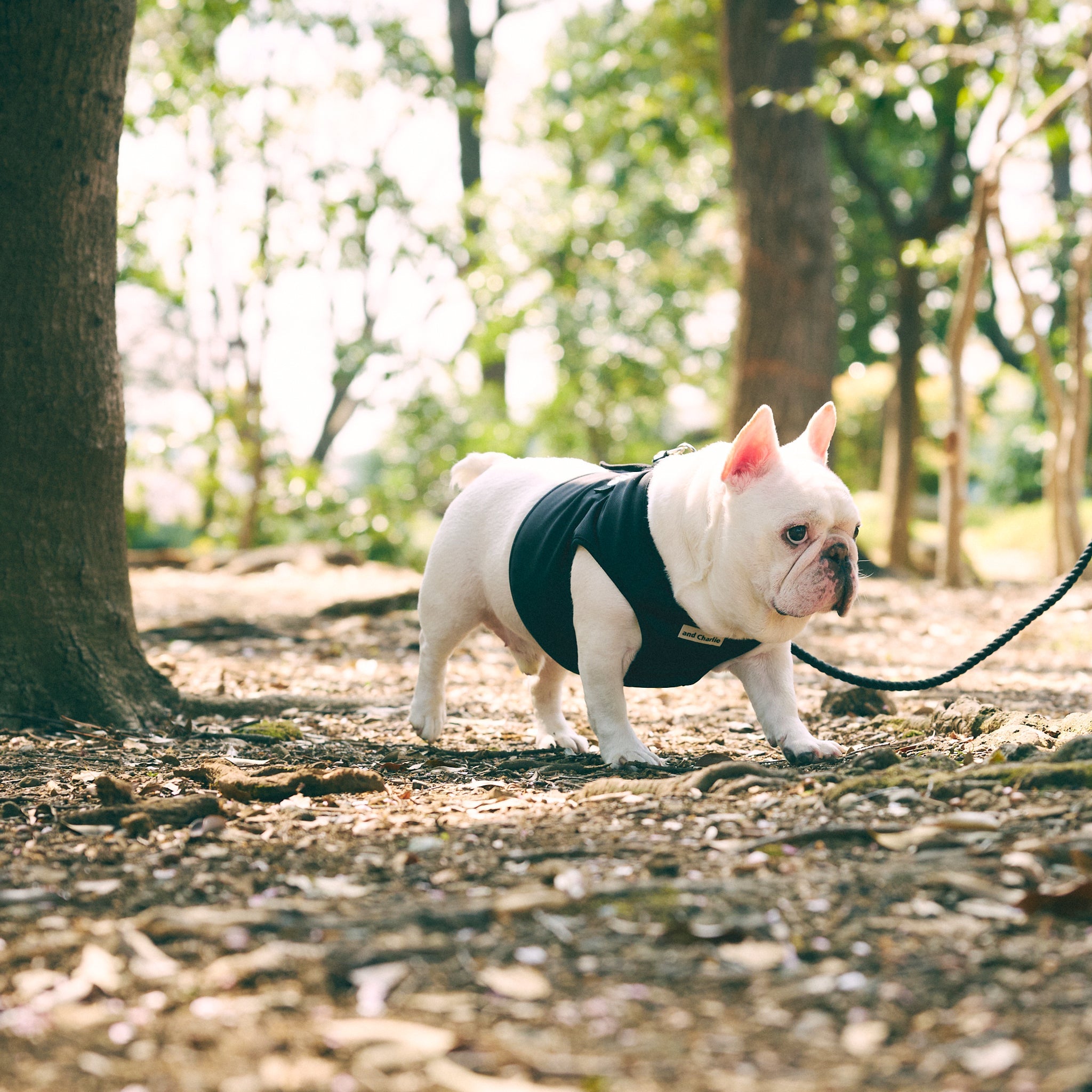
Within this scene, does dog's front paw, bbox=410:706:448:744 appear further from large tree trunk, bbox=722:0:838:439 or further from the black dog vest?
large tree trunk, bbox=722:0:838:439

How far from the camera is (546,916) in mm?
2299

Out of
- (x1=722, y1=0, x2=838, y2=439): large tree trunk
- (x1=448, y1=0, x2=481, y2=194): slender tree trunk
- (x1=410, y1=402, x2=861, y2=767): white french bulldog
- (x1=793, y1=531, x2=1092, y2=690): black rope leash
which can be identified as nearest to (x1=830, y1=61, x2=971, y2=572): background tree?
(x1=722, y1=0, x2=838, y2=439): large tree trunk

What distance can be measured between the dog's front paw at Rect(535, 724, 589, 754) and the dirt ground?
0.17m

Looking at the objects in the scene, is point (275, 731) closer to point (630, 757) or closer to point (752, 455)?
point (630, 757)

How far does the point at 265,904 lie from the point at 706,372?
1935cm

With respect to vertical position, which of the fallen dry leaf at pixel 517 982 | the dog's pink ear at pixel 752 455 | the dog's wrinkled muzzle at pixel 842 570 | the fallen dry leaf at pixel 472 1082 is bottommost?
the fallen dry leaf at pixel 472 1082

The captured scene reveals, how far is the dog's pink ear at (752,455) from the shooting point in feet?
11.3

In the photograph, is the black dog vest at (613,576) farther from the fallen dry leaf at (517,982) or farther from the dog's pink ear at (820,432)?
the fallen dry leaf at (517,982)

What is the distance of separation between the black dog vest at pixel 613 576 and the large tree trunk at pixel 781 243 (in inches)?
228

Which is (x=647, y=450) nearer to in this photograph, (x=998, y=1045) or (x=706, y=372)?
(x=706, y=372)

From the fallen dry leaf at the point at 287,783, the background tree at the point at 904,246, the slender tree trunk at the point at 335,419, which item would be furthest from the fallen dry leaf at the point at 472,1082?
the slender tree trunk at the point at 335,419

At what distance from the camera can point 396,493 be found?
53.2 ft

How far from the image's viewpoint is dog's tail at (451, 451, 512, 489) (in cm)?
468

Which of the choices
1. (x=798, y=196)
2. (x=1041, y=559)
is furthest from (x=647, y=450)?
(x=798, y=196)
